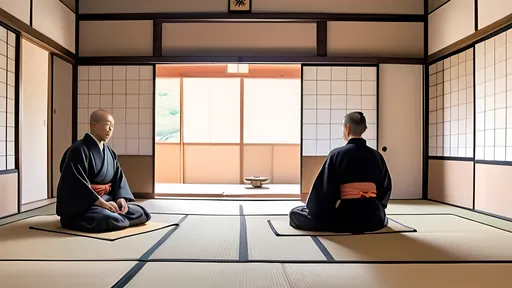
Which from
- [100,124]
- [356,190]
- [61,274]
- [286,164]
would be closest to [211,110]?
[286,164]

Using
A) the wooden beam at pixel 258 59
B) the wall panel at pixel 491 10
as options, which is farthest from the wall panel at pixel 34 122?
the wall panel at pixel 491 10

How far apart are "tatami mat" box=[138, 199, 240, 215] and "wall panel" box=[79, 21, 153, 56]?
211 centimetres

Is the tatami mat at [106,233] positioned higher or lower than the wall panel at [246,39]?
lower

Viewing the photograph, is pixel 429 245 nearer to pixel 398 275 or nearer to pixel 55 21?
pixel 398 275

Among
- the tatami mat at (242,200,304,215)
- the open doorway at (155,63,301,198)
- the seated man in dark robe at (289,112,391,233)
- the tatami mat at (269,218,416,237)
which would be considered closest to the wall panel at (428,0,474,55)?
the seated man in dark robe at (289,112,391,233)

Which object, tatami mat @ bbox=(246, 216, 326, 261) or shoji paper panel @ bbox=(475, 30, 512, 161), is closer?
tatami mat @ bbox=(246, 216, 326, 261)

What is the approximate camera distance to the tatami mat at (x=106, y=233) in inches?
114

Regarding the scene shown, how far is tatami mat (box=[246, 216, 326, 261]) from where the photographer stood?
2389mm

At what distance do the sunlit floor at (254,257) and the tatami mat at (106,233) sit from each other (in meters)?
0.07

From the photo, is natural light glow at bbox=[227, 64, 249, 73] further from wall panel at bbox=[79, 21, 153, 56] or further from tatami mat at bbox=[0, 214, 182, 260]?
Result: tatami mat at bbox=[0, 214, 182, 260]

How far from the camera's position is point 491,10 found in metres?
4.08

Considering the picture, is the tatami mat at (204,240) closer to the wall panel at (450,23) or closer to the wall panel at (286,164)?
the wall panel at (450,23)

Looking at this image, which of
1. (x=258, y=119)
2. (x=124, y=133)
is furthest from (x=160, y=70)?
(x=124, y=133)

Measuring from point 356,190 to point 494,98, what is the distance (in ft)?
6.99
